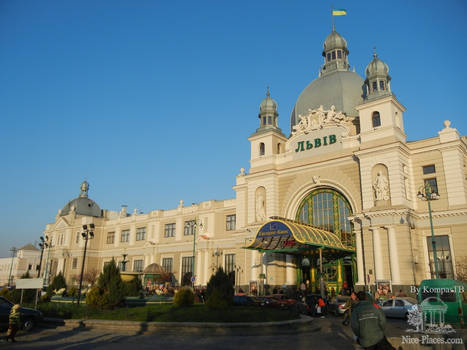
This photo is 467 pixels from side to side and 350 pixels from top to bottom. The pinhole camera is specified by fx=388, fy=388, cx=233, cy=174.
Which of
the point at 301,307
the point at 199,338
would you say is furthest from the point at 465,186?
the point at 199,338

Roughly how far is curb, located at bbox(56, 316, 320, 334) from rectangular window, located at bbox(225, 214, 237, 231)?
30.0 m

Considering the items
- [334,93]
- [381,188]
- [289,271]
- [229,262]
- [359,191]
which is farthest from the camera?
[229,262]

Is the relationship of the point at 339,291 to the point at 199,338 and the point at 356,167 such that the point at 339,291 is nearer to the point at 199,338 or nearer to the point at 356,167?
the point at 356,167

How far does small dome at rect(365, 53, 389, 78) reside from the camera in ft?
112

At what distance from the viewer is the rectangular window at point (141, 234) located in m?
57.6

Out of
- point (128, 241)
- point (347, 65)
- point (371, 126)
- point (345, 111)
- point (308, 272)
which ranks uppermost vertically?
point (347, 65)

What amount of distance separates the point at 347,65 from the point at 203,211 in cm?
2520

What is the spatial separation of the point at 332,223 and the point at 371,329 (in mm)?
27500

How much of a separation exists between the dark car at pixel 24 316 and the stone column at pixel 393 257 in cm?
2287

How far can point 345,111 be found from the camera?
3772 centimetres

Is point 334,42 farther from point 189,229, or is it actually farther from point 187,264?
point 187,264

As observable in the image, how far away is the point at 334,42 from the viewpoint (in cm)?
4547

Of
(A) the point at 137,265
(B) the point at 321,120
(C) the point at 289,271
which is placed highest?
(B) the point at 321,120

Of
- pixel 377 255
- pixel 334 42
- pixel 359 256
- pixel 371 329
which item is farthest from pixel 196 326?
pixel 334 42
